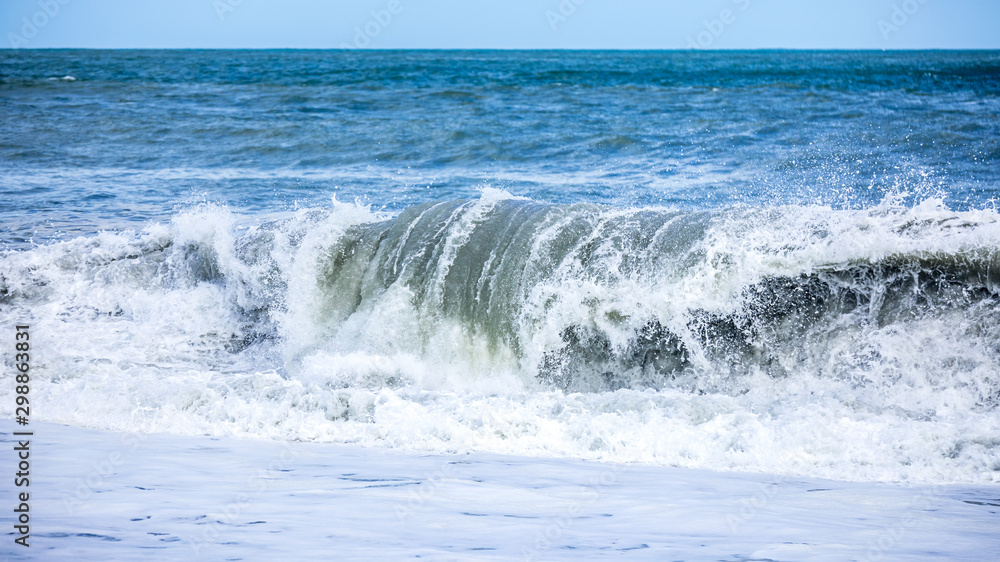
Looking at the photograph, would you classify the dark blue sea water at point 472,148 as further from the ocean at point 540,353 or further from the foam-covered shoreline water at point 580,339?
the foam-covered shoreline water at point 580,339

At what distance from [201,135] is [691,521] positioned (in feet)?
54.6

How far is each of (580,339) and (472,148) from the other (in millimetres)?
10197

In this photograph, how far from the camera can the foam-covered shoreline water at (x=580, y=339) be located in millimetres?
4398

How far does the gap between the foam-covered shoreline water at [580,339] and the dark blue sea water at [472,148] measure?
144 inches

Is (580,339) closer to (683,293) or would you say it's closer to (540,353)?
(540,353)

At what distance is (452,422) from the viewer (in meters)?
4.56

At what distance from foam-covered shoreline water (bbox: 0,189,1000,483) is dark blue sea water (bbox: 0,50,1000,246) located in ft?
12.0

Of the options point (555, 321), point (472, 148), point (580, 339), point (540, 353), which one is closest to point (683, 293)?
point (580, 339)

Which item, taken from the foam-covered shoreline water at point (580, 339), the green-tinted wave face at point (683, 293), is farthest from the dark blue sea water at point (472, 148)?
the green-tinted wave face at point (683, 293)

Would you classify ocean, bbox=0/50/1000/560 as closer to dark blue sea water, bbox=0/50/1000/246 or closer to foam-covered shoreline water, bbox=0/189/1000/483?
foam-covered shoreline water, bbox=0/189/1000/483

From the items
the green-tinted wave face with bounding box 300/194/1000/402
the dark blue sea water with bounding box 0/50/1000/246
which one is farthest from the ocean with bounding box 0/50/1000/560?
the dark blue sea water with bounding box 0/50/1000/246

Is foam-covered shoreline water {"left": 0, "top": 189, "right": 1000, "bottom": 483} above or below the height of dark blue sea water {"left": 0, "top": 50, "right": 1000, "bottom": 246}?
below

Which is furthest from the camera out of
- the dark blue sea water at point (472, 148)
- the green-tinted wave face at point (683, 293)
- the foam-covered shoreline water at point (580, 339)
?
the dark blue sea water at point (472, 148)

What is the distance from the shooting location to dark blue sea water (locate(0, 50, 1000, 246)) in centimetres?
1115
